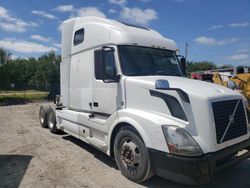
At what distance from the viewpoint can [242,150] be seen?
4.73m

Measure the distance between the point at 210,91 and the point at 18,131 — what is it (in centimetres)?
768

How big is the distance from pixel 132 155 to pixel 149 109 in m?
0.90

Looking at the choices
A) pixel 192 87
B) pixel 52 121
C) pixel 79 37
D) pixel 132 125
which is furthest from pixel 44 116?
pixel 192 87

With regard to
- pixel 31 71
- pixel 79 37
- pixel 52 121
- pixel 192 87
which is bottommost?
pixel 52 121

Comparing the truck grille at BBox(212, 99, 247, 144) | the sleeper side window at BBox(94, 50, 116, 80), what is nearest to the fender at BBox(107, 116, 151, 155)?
the sleeper side window at BBox(94, 50, 116, 80)

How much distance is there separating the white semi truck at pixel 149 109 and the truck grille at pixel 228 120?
0.05 feet

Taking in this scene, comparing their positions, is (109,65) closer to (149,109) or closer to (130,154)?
(149,109)

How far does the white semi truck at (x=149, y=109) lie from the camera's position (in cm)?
408

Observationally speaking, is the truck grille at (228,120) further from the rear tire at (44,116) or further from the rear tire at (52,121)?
the rear tire at (44,116)

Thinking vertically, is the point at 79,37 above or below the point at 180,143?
above

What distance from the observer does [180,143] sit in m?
4.03

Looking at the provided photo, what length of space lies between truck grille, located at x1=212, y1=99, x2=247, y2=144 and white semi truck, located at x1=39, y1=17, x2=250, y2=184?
0.02 meters

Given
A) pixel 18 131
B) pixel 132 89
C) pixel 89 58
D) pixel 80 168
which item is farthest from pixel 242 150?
pixel 18 131

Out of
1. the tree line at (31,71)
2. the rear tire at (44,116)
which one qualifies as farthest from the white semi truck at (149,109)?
the tree line at (31,71)
